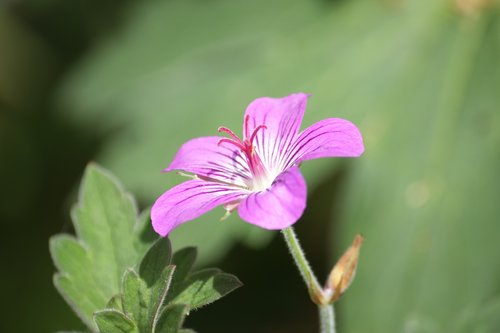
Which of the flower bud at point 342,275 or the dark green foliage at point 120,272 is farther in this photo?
the flower bud at point 342,275

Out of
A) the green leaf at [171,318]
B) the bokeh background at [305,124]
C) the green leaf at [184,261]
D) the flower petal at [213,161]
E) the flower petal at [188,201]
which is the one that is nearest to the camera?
the green leaf at [171,318]

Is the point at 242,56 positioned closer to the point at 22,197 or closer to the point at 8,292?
the point at 22,197

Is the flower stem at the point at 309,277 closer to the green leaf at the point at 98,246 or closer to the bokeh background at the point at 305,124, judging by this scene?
the green leaf at the point at 98,246

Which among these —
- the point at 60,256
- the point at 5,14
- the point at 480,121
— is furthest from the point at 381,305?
the point at 5,14

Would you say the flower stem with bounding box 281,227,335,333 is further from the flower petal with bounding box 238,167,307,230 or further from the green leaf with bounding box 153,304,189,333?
the green leaf with bounding box 153,304,189,333

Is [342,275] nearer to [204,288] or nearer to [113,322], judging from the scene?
[204,288]

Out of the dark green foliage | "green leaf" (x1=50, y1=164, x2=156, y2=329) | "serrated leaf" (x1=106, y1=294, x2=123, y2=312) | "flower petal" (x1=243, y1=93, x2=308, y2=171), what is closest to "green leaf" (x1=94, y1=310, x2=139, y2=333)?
the dark green foliage

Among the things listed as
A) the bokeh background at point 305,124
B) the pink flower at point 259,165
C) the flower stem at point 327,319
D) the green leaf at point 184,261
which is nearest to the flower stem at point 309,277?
the flower stem at point 327,319
